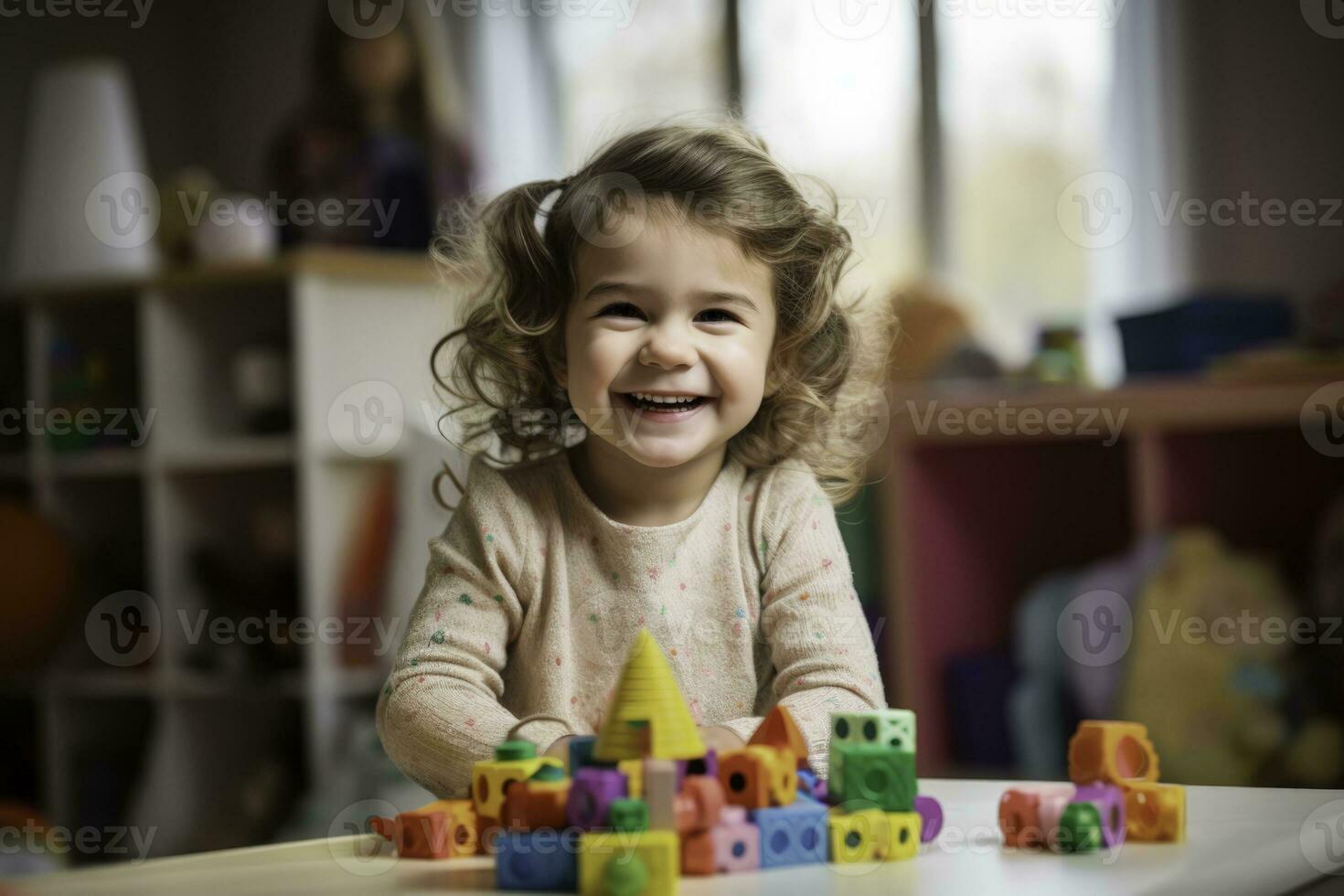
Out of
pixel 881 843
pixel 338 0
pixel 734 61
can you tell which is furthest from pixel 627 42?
pixel 881 843

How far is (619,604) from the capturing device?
101cm

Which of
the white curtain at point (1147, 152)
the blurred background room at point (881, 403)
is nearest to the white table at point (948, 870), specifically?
the blurred background room at point (881, 403)

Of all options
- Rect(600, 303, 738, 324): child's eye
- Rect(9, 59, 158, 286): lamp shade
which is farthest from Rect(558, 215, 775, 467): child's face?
Rect(9, 59, 158, 286): lamp shade

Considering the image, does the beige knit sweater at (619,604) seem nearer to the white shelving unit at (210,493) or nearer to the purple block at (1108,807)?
the purple block at (1108,807)

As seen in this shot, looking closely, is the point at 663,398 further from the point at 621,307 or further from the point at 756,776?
the point at 756,776

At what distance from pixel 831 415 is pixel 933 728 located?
64.9 inches

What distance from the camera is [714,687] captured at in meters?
1.01

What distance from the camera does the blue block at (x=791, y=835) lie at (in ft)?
2.39

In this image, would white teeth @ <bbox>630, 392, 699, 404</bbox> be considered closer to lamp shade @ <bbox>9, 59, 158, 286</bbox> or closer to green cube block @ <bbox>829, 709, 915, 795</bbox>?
green cube block @ <bbox>829, 709, 915, 795</bbox>

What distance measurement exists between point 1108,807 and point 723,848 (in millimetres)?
213

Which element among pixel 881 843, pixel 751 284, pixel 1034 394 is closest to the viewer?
Answer: pixel 881 843

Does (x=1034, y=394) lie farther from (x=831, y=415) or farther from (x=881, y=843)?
(x=881, y=843)

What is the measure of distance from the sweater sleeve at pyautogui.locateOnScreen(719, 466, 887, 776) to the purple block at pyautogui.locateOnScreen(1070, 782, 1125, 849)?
0.57ft

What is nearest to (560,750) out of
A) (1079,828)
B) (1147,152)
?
(1079,828)
